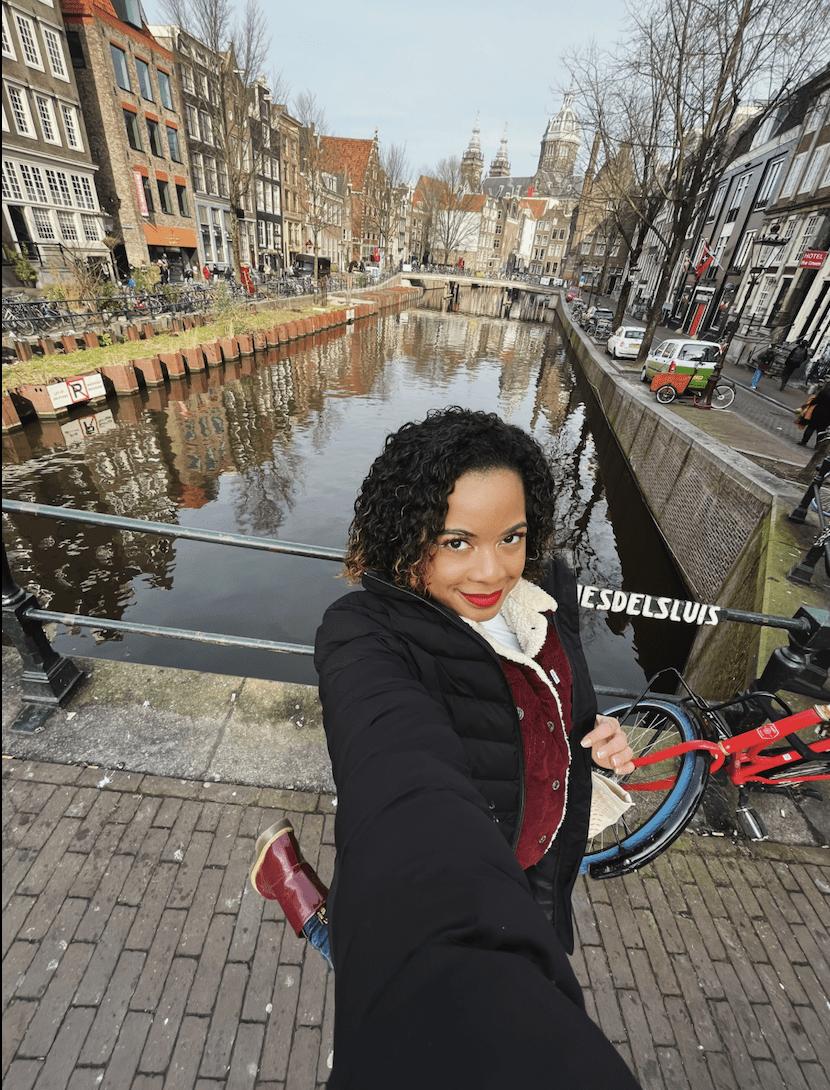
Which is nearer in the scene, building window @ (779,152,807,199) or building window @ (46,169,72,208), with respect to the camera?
building window @ (779,152,807,199)

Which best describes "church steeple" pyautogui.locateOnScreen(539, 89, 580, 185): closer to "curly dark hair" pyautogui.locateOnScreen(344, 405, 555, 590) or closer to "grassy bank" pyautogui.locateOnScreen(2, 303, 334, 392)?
"grassy bank" pyautogui.locateOnScreen(2, 303, 334, 392)

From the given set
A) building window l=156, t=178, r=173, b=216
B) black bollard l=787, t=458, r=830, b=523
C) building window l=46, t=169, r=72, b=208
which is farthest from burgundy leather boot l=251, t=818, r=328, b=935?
building window l=156, t=178, r=173, b=216

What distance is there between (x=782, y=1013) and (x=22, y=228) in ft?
110

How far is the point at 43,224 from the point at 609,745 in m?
33.6

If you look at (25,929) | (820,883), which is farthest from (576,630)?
(25,929)

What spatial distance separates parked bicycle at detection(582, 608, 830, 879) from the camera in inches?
88.7

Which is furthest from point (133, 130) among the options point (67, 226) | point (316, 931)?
point (316, 931)

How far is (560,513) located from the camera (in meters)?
11.3

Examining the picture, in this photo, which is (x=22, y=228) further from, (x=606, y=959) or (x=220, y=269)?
(x=606, y=959)

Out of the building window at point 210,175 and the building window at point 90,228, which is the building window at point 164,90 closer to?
the building window at point 210,175

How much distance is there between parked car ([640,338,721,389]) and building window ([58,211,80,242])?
29223 millimetres

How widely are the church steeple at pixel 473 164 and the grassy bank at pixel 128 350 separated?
8427 centimetres

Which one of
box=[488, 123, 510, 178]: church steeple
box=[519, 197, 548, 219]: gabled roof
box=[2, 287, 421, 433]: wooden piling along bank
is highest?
box=[488, 123, 510, 178]: church steeple

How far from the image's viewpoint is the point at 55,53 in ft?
75.0
